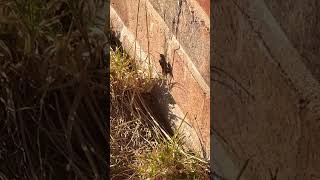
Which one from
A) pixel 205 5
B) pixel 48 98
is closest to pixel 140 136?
pixel 48 98

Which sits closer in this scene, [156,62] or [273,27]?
[273,27]

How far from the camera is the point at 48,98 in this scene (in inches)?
63.6

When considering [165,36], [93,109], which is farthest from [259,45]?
[93,109]

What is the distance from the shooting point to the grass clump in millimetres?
1514

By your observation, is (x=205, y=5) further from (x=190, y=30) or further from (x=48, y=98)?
(x=48, y=98)

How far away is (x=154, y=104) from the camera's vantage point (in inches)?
65.9

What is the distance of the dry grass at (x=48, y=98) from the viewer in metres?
1.57

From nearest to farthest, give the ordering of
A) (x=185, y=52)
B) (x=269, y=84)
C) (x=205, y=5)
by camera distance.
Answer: (x=269, y=84) → (x=205, y=5) → (x=185, y=52)

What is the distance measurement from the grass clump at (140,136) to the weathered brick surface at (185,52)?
0.05m

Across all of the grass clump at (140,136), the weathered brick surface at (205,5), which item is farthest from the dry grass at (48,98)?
the weathered brick surface at (205,5)

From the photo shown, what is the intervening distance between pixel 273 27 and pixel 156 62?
45 cm

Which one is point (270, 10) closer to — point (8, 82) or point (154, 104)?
point (154, 104)

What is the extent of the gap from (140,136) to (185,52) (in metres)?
0.22

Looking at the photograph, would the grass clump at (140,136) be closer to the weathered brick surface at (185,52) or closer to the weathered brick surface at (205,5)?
the weathered brick surface at (185,52)
